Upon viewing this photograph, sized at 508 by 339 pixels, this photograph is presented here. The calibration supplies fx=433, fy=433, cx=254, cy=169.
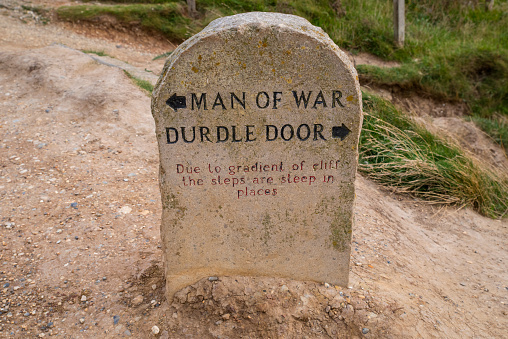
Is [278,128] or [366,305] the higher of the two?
[278,128]

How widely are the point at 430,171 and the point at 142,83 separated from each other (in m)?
4.17

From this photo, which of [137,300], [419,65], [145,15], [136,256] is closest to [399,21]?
[419,65]

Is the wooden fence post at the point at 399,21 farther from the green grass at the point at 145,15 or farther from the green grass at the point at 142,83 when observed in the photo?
the green grass at the point at 142,83

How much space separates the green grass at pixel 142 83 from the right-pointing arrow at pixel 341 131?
4256 millimetres

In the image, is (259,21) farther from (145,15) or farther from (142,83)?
(145,15)

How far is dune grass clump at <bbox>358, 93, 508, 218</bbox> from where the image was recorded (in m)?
5.05

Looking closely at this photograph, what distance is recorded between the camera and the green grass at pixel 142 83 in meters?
6.33

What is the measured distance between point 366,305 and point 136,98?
4.26m

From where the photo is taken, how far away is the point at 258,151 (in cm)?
264

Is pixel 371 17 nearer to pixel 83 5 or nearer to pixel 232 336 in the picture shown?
pixel 83 5

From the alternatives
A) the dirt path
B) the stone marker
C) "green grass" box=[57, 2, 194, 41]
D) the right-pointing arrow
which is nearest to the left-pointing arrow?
the stone marker

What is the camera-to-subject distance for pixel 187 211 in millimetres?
2754

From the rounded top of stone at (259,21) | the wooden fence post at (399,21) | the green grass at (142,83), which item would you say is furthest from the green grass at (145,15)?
the rounded top of stone at (259,21)

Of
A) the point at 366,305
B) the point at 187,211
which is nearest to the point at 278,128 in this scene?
the point at 187,211
